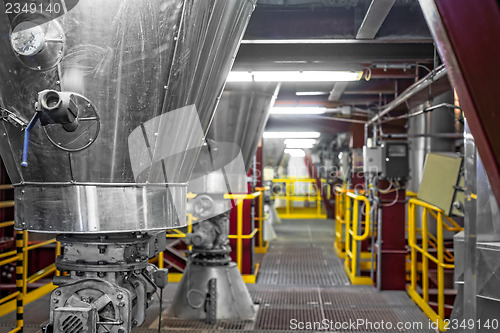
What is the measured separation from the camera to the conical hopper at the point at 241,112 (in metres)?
5.34

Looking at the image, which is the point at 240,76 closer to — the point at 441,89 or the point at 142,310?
the point at 441,89

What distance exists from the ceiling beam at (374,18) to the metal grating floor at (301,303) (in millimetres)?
3038

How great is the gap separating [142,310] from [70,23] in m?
1.52

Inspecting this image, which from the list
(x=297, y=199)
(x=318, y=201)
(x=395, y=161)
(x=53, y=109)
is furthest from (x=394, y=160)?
(x=297, y=199)

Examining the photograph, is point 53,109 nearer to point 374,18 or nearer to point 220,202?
point 374,18

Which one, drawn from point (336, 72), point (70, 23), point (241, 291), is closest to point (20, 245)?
point (241, 291)

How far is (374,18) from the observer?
3.88 meters

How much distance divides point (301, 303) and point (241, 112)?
2635 mm

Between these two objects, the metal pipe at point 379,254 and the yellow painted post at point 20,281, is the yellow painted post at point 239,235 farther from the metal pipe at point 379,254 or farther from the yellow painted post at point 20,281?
the yellow painted post at point 20,281

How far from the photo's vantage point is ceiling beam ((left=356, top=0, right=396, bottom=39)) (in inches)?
141

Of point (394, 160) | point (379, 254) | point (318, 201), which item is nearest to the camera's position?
point (394, 160)

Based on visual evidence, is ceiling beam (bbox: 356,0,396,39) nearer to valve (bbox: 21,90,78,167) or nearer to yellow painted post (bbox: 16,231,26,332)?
valve (bbox: 21,90,78,167)

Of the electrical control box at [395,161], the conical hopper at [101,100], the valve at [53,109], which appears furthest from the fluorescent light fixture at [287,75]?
the valve at [53,109]

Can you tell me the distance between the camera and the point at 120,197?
2322 mm
